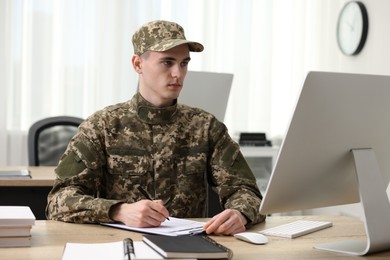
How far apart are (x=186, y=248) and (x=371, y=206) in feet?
1.66

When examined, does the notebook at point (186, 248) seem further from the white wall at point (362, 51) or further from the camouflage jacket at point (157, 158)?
the white wall at point (362, 51)

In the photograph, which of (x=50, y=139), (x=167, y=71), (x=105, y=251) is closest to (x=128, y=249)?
(x=105, y=251)

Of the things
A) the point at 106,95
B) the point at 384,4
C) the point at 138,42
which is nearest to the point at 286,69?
the point at 384,4

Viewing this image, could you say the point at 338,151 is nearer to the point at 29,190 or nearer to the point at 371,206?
the point at 371,206

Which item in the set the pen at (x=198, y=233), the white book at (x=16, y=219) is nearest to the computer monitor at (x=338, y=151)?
the pen at (x=198, y=233)

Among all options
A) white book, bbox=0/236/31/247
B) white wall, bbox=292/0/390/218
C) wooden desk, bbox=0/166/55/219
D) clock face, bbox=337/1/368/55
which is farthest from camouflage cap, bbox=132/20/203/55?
clock face, bbox=337/1/368/55

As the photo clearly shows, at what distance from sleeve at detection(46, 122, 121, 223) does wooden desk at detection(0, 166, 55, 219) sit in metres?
0.76

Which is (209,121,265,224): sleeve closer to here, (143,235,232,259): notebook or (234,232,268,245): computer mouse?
(234,232,268,245): computer mouse

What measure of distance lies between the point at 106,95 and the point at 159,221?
2846 mm

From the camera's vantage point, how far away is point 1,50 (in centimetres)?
423

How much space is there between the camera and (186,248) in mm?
1393

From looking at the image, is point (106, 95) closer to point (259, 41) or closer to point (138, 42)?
point (259, 41)

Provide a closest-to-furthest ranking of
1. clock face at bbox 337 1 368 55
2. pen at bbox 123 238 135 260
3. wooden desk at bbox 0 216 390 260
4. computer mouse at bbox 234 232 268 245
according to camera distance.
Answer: pen at bbox 123 238 135 260 → wooden desk at bbox 0 216 390 260 → computer mouse at bbox 234 232 268 245 → clock face at bbox 337 1 368 55

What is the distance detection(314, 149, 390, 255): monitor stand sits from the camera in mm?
1571
